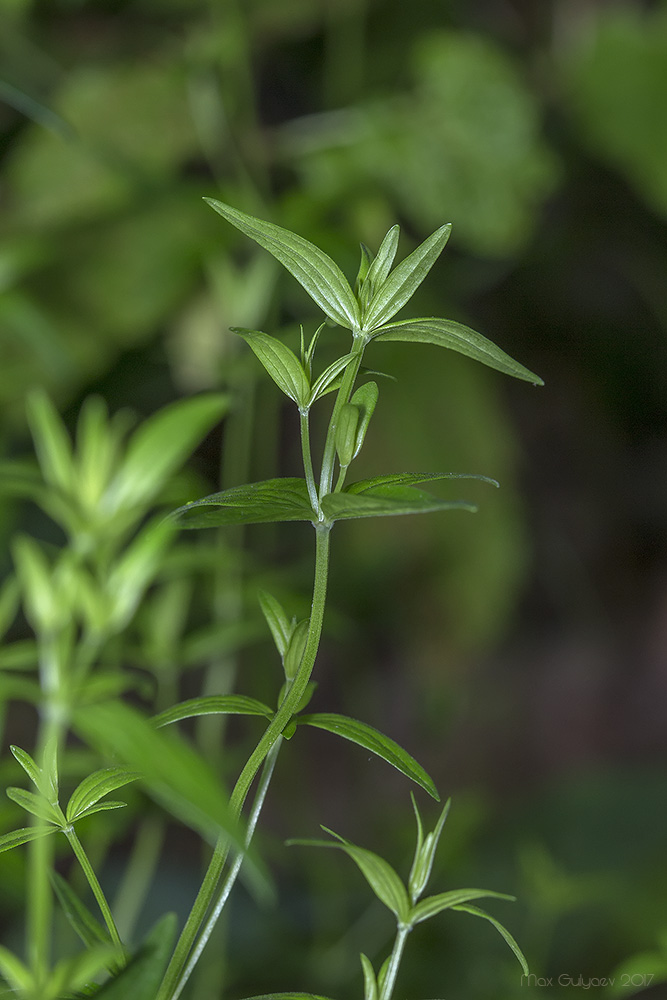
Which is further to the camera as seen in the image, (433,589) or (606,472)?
(606,472)

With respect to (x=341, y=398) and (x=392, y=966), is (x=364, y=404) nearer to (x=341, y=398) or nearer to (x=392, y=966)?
(x=341, y=398)

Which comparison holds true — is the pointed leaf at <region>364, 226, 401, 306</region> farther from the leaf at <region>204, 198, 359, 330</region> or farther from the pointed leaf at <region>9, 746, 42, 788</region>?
the pointed leaf at <region>9, 746, 42, 788</region>

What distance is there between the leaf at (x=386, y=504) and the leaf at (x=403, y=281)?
1.2 inches

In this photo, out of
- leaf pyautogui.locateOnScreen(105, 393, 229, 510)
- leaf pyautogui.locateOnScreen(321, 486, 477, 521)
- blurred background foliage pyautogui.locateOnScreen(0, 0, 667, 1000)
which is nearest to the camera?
leaf pyautogui.locateOnScreen(321, 486, 477, 521)

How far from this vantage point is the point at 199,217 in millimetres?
529

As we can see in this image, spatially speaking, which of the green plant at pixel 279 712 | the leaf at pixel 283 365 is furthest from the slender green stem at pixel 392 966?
the leaf at pixel 283 365

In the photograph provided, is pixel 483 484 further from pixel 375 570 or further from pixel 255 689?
pixel 255 689

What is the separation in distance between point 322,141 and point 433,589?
375 mm

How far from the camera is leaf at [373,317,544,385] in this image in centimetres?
14

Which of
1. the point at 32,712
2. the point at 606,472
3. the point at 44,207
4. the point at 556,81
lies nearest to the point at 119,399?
the point at 44,207

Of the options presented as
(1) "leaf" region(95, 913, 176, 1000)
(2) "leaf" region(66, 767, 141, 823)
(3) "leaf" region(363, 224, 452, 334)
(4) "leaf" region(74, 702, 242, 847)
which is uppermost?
(3) "leaf" region(363, 224, 452, 334)

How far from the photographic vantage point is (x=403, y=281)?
0.14 m

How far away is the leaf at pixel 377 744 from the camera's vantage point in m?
0.14

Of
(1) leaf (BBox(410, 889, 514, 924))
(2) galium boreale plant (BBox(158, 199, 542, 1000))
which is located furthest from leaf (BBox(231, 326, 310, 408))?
(1) leaf (BBox(410, 889, 514, 924))
